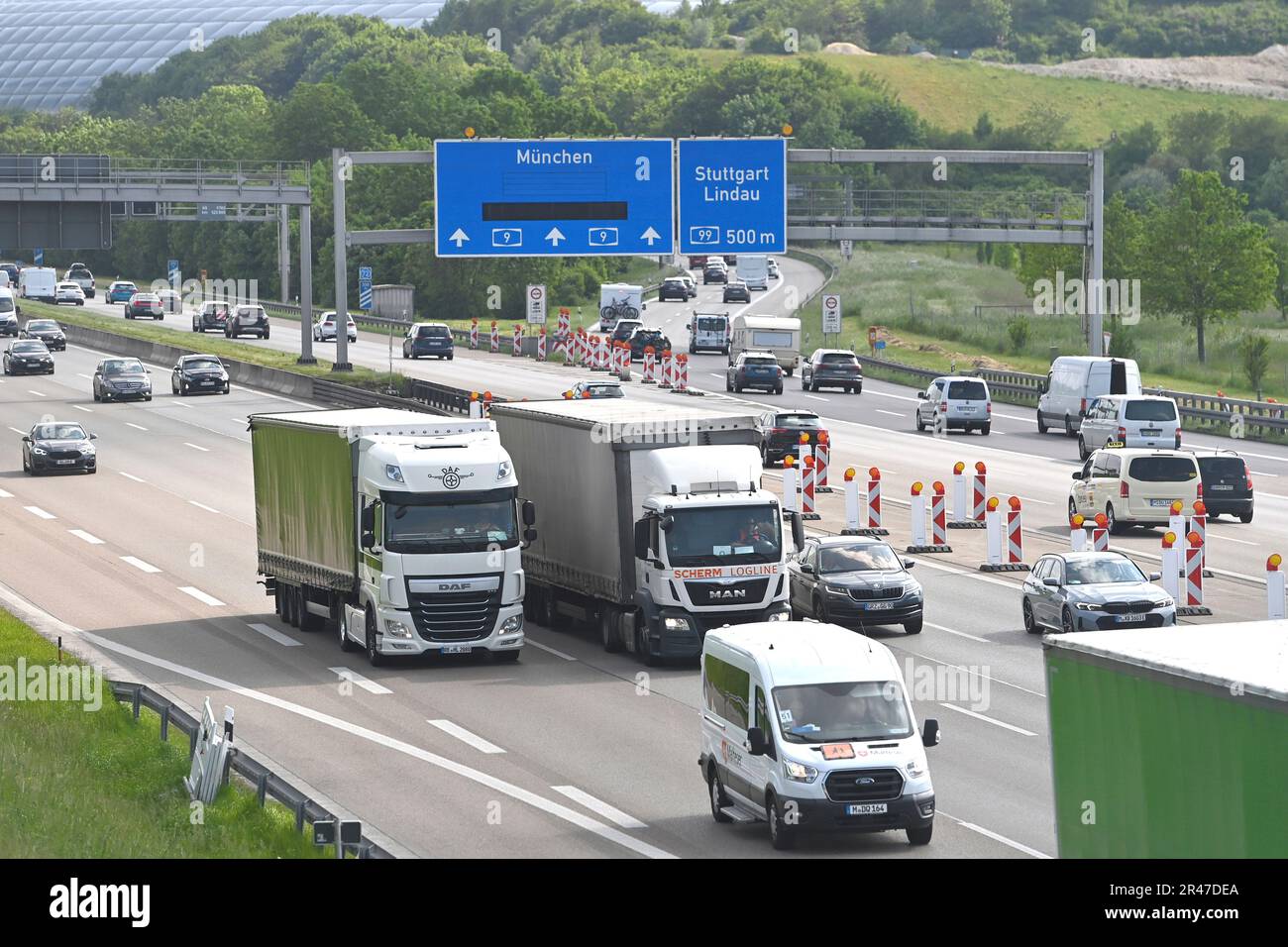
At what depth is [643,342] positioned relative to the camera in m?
85.5

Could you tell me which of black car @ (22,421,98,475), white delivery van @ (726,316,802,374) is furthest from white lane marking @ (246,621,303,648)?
white delivery van @ (726,316,802,374)

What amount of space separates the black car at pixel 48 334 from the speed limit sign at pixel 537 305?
20.5 metres

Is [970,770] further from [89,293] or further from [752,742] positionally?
[89,293]

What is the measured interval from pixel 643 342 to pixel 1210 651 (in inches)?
2903

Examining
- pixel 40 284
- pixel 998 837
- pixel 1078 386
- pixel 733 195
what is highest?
pixel 733 195

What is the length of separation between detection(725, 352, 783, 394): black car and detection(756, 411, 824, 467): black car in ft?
55.7

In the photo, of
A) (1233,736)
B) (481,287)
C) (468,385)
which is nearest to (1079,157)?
(468,385)

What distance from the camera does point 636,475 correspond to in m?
27.7

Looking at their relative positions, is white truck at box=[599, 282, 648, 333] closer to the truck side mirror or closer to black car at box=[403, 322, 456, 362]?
black car at box=[403, 322, 456, 362]

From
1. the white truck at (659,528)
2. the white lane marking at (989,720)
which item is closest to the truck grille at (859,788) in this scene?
the white lane marking at (989,720)

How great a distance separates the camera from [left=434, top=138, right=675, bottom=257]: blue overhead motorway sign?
5769cm

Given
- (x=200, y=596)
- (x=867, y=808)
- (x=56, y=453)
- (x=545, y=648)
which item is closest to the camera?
(x=867, y=808)

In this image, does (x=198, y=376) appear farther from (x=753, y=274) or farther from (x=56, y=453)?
(x=753, y=274)

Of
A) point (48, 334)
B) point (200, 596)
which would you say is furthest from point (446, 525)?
point (48, 334)
